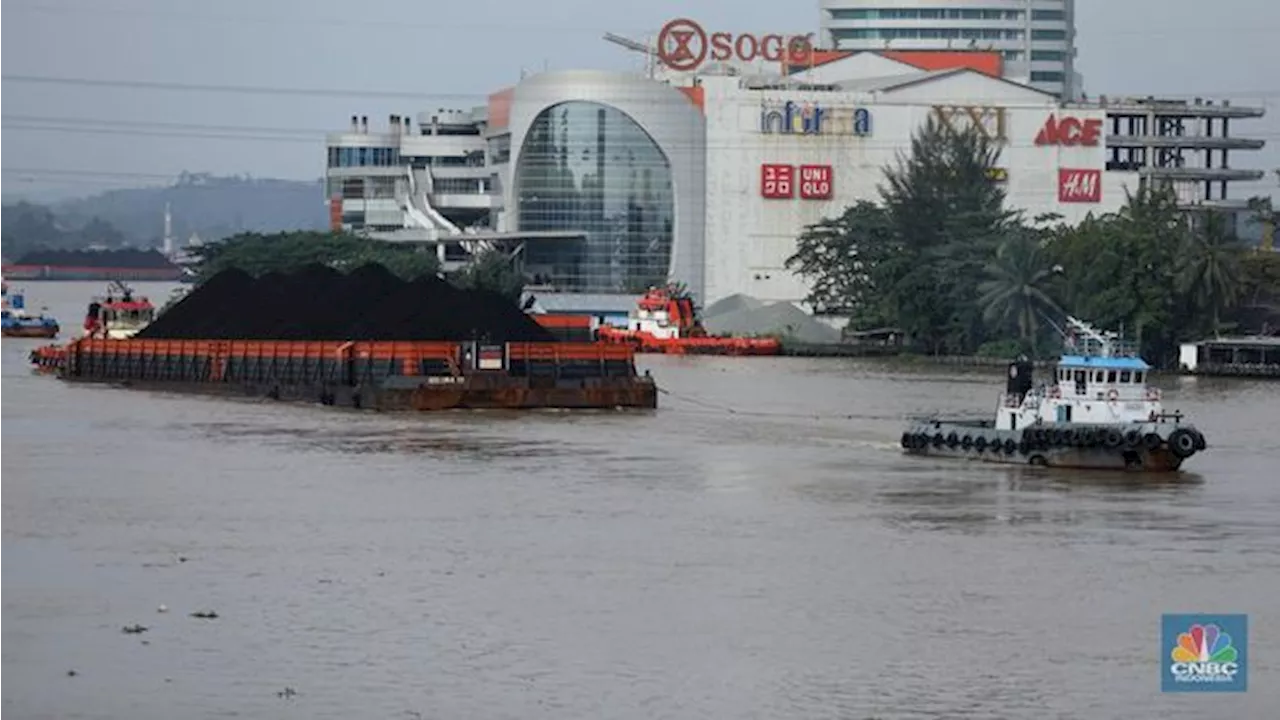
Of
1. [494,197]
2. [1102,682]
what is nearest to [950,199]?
[494,197]

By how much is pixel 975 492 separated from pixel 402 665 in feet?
76.9

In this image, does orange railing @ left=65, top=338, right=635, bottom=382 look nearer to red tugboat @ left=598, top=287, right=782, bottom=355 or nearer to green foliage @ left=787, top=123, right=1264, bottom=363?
green foliage @ left=787, top=123, right=1264, bottom=363

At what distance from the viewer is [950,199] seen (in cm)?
14838

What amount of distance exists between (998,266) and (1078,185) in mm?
38595

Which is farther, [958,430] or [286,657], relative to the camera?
[958,430]

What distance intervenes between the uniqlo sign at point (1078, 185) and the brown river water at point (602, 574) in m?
92.1

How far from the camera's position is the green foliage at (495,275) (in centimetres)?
15188

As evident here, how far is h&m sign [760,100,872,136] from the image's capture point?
15812 centimetres

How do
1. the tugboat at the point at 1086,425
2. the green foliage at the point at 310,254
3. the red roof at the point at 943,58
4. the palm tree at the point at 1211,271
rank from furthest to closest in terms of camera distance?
the red roof at the point at 943,58, the green foliage at the point at 310,254, the palm tree at the point at 1211,271, the tugboat at the point at 1086,425

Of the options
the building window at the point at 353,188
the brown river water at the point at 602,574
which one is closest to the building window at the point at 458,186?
the building window at the point at 353,188

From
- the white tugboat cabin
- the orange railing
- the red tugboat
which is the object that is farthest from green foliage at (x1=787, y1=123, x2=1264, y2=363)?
the white tugboat cabin

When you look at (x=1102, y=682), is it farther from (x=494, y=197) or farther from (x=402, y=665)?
(x=494, y=197)

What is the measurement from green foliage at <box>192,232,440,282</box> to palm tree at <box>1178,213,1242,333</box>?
5055cm

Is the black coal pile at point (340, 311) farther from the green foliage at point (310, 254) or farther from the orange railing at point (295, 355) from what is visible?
the green foliage at point (310, 254)
